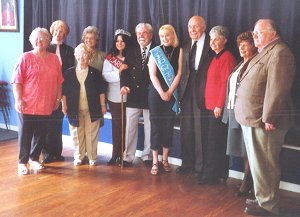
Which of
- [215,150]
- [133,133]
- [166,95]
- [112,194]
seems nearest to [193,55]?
[166,95]

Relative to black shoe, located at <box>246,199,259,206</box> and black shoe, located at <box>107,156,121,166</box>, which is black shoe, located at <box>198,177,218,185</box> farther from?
black shoe, located at <box>107,156,121,166</box>

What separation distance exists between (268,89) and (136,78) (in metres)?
1.26

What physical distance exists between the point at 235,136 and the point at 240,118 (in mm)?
327

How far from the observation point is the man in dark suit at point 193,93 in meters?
2.88

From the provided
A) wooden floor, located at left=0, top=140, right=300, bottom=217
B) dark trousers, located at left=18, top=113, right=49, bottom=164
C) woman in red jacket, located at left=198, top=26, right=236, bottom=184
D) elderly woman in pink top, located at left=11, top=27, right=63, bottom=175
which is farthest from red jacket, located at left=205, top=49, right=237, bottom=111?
dark trousers, located at left=18, top=113, right=49, bottom=164

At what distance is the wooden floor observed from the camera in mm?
2379

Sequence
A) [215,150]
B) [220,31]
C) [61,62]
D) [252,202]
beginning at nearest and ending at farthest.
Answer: [252,202]
[220,31]
[215,150]
[61,62]

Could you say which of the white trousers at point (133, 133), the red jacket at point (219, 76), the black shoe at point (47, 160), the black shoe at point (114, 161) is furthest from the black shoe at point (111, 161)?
the red jacket at point (219, 76)

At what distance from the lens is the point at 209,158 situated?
9.52 feet

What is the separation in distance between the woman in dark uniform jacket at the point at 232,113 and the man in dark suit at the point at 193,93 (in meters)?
0.27

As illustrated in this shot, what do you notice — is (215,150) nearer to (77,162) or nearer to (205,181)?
(205,181)

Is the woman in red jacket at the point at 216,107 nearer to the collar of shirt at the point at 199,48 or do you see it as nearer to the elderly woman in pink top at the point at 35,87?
the collar of shirt at the point at 199,48

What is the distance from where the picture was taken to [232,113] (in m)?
2.64

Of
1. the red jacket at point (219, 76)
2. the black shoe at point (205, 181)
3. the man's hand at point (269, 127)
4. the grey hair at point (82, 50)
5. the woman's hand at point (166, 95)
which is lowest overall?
the black shoe at point (205, 181)
